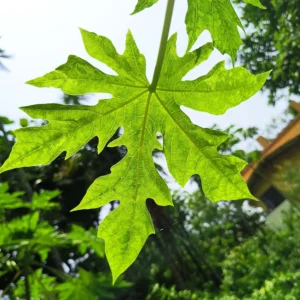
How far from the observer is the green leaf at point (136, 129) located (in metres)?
1.09

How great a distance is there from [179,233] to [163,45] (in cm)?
1895

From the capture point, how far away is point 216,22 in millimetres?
1125

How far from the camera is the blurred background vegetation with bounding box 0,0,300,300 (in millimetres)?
3434

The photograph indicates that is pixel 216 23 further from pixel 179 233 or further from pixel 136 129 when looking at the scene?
pixel 179 233

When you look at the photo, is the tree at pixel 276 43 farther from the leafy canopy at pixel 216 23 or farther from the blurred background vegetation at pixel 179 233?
the leafy canopy at pixel 216 23

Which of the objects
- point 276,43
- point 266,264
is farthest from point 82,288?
point 276,43

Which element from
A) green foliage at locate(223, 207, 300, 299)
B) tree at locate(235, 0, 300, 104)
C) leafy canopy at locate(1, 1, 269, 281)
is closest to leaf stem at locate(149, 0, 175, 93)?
leafy canopy at locate(1, 1, 269, 281)

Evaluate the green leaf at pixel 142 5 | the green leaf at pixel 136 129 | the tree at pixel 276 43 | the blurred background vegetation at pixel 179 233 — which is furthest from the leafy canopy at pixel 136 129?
the tree at pixel 276 43

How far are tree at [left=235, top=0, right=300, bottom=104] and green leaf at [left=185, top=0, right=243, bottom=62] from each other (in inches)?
533

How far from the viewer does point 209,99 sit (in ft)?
3.79

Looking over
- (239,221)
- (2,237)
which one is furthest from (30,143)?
(239,221)

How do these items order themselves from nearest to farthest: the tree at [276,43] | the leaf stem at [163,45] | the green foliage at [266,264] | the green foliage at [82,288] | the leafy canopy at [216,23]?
the leaf stem at [163,45], the leafy canopy at [216,23], the green foliage at [82,288], the green foliage at [266,264], the tree at [276,43]

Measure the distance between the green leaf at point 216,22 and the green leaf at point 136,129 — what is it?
0.15 feet

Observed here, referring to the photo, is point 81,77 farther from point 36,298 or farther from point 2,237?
point 36,298
